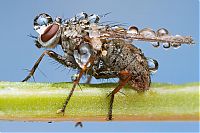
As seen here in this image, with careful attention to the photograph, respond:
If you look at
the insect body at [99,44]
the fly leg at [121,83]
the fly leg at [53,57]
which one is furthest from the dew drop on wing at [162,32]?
the fly leg at [53,57]

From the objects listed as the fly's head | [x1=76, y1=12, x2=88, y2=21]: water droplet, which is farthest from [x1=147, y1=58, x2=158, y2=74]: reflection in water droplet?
the fly's head

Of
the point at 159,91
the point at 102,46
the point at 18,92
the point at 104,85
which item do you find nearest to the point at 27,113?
the point at 18,92

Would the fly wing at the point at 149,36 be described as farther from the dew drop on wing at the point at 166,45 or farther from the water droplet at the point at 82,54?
the water droplet at the point at 82,54

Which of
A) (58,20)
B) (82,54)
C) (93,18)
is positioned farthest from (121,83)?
(58,20)

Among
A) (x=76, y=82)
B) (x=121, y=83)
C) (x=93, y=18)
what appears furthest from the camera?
(x=93, y=18)

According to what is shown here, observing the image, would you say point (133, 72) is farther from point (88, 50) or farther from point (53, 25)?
point (53, 25)

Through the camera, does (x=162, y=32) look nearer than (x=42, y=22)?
Yes

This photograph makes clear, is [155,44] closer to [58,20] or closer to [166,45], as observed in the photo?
[166,45]

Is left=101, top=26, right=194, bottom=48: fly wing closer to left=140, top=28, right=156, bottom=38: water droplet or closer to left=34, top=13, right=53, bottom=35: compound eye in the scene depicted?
left=140, top=28, right=156, bottom=38: water droplet
